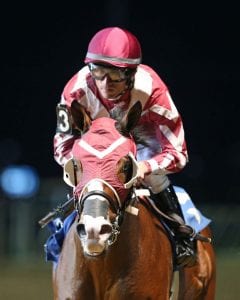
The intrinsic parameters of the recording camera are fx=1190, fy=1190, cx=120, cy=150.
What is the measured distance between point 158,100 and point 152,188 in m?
0.48

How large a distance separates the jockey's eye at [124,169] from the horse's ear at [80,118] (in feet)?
0.84

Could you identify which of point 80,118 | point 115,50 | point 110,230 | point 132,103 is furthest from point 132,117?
point 110,230

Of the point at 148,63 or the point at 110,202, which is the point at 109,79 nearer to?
the point at 110,202

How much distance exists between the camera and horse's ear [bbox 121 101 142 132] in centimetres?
484

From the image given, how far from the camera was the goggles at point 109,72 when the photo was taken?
199 inches

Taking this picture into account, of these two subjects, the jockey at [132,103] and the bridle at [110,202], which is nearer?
the bridle at [110,202]

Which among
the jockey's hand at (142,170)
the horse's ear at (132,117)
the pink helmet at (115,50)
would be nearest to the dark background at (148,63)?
the pink helmet at (115,50)

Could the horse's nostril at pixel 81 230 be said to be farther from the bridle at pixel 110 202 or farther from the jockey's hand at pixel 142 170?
the jockey's hand at pixel 142 170

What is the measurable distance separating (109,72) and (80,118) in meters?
0.30

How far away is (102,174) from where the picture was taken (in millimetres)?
4598

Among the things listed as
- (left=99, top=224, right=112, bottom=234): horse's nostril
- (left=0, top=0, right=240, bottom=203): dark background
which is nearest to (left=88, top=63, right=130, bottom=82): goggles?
(left=99, top=224, right=112, bottom=234): horse's nostril

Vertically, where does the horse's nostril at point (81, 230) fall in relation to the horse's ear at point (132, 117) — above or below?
below

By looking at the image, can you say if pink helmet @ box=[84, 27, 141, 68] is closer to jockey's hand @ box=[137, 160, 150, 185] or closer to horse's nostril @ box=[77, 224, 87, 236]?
jockey's hand @ box=[137, 160, 150, 185]

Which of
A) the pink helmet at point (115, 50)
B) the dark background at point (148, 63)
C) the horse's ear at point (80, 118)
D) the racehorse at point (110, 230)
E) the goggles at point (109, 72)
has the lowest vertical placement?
the dark background at point (148, 63)
